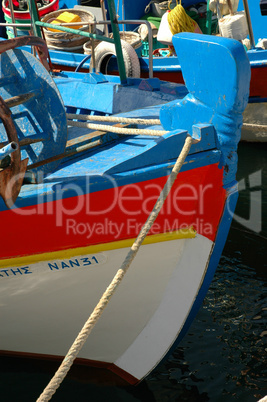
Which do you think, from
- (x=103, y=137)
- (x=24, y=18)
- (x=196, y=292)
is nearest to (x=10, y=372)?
(x=196, y=292)

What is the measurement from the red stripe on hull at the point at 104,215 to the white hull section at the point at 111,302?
12cm

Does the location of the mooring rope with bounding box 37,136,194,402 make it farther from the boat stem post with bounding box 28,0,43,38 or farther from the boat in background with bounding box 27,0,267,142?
the boat in background with bounding box 27,0,267,142

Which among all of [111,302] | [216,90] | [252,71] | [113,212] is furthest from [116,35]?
[252,71]

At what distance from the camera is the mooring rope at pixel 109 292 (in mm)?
2754

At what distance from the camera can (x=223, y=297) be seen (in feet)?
16.2

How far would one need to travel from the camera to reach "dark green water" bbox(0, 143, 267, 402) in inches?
153

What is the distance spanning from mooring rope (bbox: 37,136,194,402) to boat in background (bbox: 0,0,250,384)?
147 mm

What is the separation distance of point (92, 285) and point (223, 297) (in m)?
1.89

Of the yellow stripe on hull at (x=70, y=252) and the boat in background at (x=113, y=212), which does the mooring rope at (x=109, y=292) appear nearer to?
the boat in background at (x=113, y=212)

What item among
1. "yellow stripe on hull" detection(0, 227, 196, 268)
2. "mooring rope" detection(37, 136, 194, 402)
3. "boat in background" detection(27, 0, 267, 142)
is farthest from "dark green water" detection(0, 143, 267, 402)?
"boat in background" detection(27, 0, 267, 142)

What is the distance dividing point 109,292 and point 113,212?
1.96ft

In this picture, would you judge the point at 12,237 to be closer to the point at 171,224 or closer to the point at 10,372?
the point at 171,224

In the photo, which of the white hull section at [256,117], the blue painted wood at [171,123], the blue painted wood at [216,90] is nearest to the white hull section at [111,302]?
the blue painted wood at [171,123]

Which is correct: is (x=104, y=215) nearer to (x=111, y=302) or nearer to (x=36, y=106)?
(x=111, y=302)
